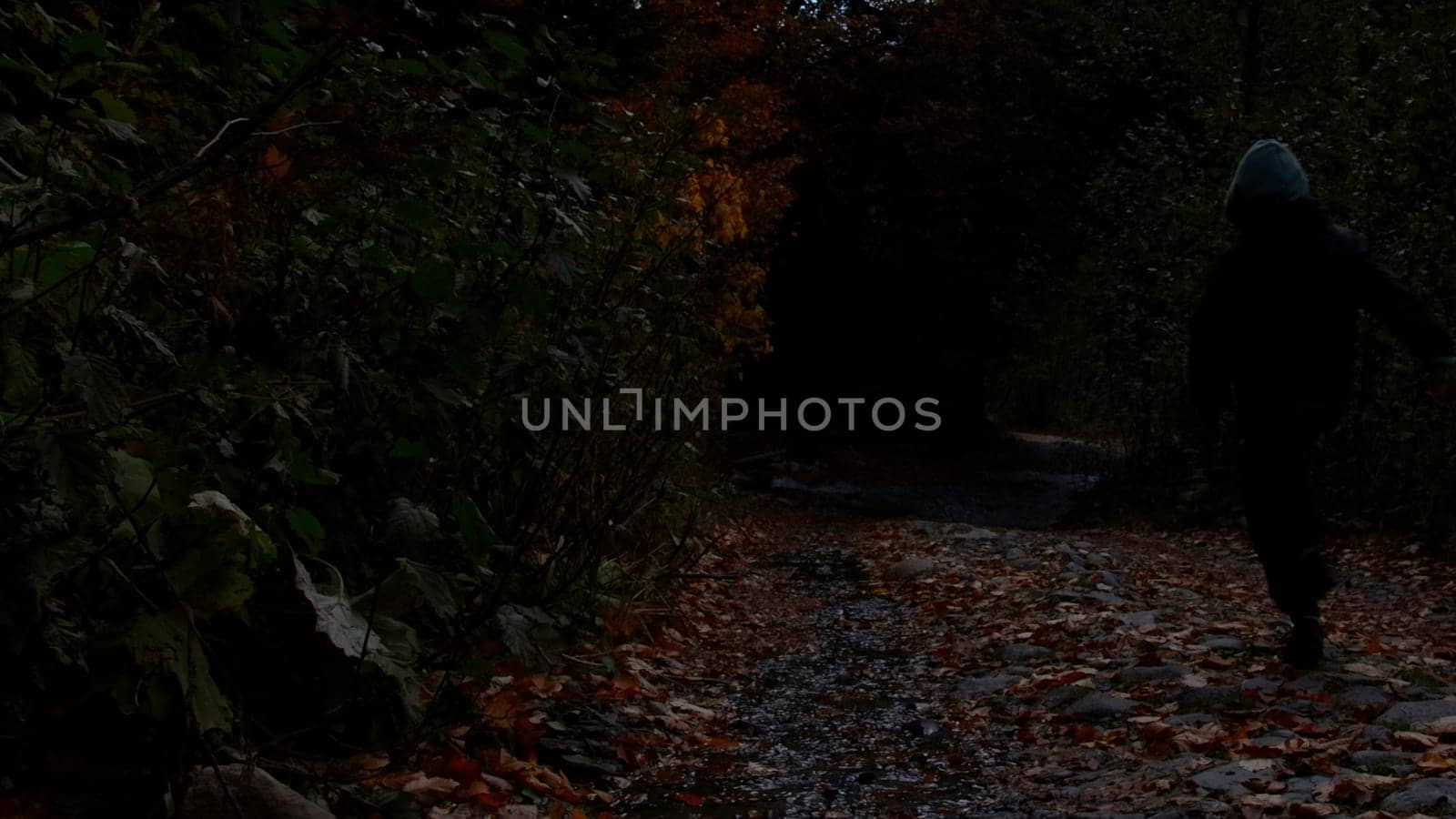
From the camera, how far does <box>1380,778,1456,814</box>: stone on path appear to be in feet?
9.22

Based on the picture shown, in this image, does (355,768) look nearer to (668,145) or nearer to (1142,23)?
(668,145)

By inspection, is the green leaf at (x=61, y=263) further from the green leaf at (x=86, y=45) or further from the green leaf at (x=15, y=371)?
the green leaf at (x=86, y=45)

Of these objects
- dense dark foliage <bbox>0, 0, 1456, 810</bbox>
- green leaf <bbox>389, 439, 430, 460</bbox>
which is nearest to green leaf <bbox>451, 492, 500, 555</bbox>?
dense dark foliage <bbox>0, 0, 1456, 810</bbox>

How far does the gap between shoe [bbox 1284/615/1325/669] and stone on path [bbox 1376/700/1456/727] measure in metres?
0.57

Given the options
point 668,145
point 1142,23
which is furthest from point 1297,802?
point 1142,23

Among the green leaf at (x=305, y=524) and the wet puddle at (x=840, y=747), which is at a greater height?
the green leaf at (x=305, y=524)

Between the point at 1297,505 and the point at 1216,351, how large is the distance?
671 millimetres

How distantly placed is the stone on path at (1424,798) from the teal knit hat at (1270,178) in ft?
7.44

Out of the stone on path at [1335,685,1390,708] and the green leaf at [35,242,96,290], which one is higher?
the green leaf at [35,242,96,290]

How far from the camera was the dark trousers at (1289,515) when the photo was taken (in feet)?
14.1

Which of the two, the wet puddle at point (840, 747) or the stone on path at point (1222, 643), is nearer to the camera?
the wet puddle at point (840, 747)

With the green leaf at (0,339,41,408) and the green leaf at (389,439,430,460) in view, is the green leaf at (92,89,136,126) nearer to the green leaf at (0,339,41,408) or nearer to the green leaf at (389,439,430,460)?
the green leaf at (0,339,41,408)

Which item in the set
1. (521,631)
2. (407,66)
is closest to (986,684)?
(521,631)

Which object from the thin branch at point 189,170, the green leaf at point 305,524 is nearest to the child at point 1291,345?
the green leaf at point 305,524
